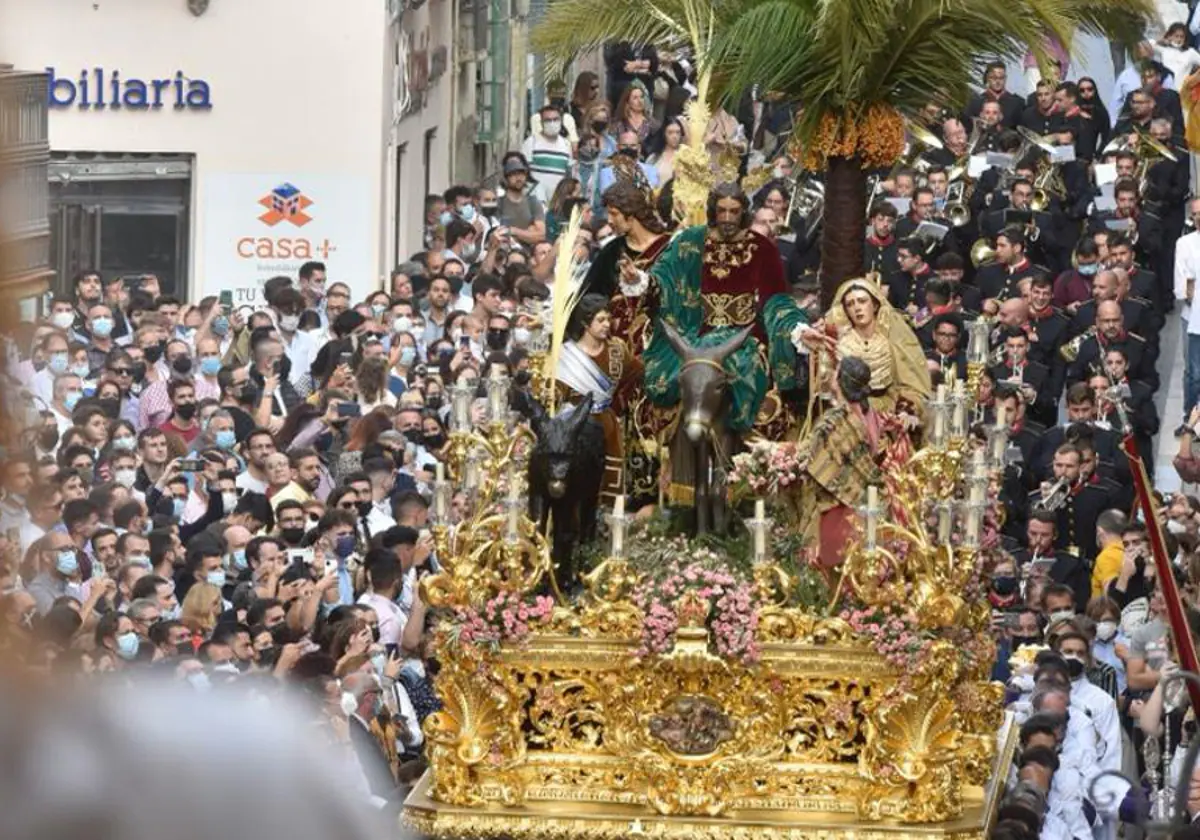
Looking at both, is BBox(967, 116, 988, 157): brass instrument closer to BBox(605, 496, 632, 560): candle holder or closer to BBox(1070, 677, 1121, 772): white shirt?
BBox(1070, 677, 1121, 772): white shirt

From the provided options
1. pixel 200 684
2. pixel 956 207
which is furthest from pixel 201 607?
pixel 200 684

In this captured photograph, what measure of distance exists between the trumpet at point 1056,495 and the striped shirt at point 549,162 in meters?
8.08

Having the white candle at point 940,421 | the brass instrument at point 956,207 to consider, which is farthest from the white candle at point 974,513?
the brass instrument at point 956,207

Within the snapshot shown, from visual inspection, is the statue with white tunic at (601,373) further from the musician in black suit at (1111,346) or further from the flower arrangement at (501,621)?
the musician in black suit at (1111,346)

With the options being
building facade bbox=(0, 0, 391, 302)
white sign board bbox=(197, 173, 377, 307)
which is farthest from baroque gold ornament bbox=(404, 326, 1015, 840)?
building facade bbox=(0, 0, 391, 302)

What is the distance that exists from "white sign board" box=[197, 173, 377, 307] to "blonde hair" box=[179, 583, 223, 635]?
36.9 ft

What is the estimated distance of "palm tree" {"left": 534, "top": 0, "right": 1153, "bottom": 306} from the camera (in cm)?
1302

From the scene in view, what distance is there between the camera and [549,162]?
25875mm

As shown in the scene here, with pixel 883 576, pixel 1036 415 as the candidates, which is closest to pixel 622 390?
pixel 883 576

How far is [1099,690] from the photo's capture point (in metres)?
14.4

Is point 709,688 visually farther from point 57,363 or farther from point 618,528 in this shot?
point 57,363

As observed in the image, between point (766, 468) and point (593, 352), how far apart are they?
3.29 ft

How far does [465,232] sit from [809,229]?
9.94 ft

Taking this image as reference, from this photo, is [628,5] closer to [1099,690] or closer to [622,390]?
[622,390]
